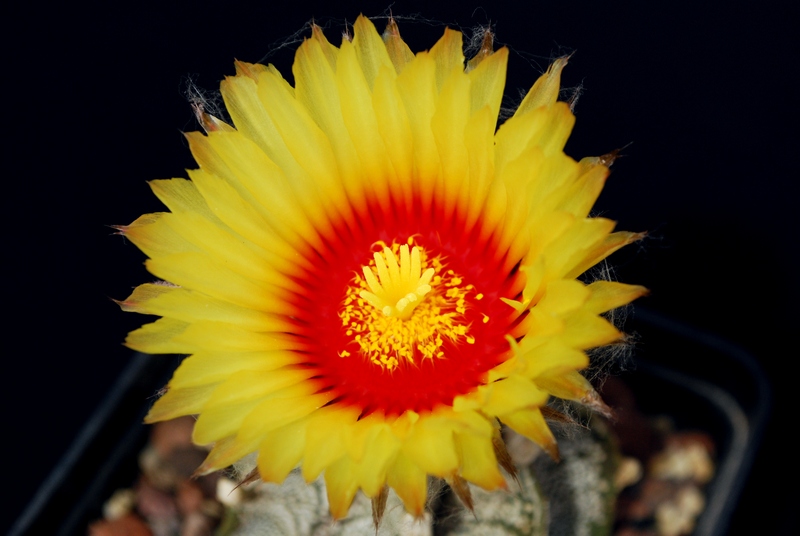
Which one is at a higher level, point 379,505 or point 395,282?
point 395,282

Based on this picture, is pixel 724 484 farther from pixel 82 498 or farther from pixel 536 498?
pixel 82 498

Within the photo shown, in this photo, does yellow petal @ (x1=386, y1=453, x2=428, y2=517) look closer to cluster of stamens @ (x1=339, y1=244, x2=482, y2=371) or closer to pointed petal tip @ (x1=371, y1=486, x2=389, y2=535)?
pointed petal tip @ (x1=371, y1=486, x2=389, y2=535)

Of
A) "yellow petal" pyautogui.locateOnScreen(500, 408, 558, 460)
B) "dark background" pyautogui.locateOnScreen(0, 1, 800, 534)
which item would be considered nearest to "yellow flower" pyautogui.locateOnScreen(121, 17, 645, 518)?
"yellow petal" pyautogui.locateOnScreen(500, 408, 558, 460)

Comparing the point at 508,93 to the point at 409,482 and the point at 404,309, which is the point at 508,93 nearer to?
the point at 404,309

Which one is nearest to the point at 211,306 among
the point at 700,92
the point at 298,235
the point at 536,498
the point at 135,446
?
the point at 298,235

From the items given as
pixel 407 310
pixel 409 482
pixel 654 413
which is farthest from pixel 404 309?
pixel 654 413

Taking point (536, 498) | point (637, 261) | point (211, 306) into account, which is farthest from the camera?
point (637, 261)

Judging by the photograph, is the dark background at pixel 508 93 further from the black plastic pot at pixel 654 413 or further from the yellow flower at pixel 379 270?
the yellow flower at pixel 379 270

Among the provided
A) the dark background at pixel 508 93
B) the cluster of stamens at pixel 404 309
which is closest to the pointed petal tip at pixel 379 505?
the cluster of stamens at pixel 404 309
